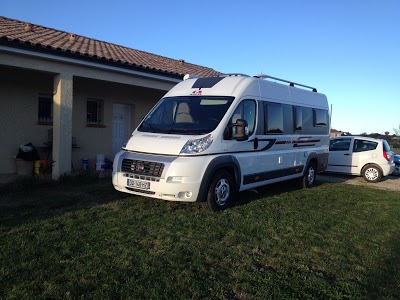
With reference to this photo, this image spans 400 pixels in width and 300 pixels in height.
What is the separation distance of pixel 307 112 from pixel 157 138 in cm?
492

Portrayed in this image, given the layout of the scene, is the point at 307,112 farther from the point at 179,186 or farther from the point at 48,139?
the point at 48,139

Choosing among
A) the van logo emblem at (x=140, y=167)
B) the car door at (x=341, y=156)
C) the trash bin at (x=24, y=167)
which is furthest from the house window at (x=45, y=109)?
the car door at (x=341, y=156)

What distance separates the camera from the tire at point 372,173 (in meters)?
12.8

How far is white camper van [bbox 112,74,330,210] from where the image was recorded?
600cm

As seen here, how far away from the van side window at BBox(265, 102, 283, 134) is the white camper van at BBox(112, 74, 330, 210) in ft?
0.07

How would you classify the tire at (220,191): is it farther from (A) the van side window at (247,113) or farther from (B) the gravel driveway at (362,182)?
(B) the gravel driveway at (362,182)

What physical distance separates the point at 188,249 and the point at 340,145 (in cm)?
1078

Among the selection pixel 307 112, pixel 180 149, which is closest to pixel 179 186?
pixel 180 149

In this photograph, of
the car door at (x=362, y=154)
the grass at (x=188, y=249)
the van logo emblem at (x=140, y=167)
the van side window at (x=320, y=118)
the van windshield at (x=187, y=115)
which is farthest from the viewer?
the car door at (x=362, y=154)

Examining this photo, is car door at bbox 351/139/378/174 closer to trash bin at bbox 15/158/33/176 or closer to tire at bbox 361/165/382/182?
tire at bbox 361/165/382/182

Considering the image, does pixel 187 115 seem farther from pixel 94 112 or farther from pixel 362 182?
pixel 362 182

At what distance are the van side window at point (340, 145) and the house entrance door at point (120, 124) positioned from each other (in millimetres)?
7791

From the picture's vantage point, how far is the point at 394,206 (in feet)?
26.6

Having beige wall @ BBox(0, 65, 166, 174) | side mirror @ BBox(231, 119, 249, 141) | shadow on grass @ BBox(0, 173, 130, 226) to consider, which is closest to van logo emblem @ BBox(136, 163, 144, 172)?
shadow on grass @ BBox(0, 173, 130, 226)
